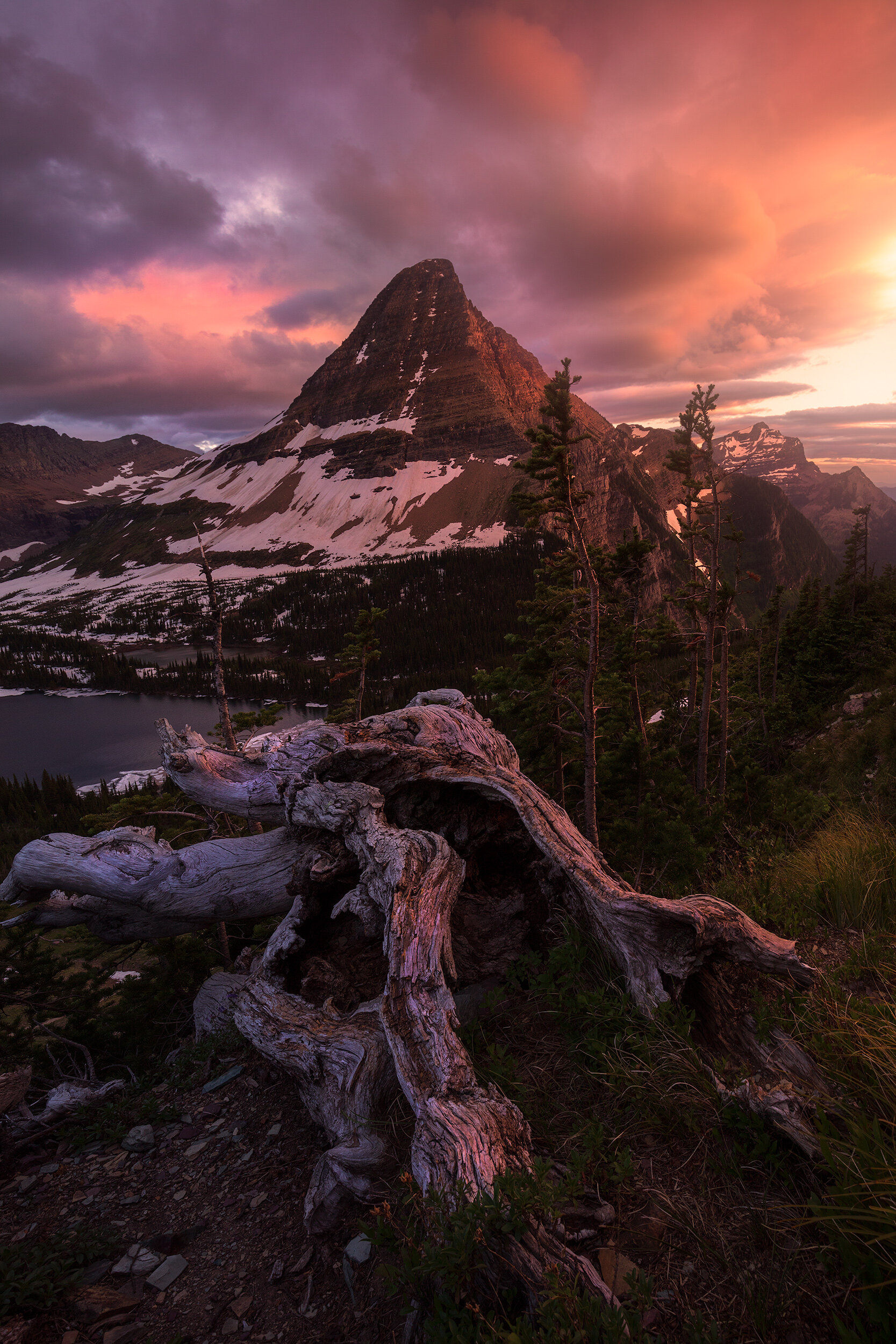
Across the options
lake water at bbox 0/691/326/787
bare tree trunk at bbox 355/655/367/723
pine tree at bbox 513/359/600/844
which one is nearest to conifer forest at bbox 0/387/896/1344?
pine tree at bbox 513/359/600/844

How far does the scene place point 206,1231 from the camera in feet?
11.4

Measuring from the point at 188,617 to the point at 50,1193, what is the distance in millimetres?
14377

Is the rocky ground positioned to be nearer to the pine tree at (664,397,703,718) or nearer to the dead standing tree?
the dead standing tree

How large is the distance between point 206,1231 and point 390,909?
2102mm

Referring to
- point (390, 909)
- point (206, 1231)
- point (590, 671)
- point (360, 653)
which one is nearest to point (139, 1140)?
point (206, 1231)

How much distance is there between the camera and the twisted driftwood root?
3.31 metres

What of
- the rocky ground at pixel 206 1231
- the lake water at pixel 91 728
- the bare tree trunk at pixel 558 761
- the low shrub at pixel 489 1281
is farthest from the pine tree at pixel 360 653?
the lake water at pixel 91 728

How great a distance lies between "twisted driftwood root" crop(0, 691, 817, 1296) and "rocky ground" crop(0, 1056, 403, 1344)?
0.31 meters

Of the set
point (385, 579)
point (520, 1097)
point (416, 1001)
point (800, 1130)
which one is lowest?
point (385, 579)

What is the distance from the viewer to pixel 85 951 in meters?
9.86

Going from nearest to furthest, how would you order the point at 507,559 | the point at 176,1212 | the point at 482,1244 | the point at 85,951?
the point at 482,1244
the point at 176,1212
the point at 85,951
the point at 507,559

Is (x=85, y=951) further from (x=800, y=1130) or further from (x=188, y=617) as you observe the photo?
(x=800, y=1130)

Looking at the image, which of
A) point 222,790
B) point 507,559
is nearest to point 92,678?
point 507,559

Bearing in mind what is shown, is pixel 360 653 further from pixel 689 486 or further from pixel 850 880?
pixel 850 880
